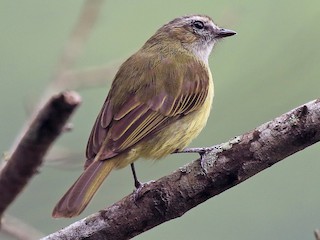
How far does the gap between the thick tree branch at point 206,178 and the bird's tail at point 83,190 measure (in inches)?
5.4

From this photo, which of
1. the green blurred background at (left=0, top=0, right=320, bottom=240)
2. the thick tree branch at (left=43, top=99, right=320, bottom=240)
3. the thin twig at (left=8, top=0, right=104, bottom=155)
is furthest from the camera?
the green blurred background at (left=0, top=0, right=320, bottom=240)

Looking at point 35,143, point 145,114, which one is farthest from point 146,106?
point 35,143

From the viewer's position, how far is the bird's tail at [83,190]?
3537mm

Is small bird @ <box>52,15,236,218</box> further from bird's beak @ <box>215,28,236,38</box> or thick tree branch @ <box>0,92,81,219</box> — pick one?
thick tree branch @ <box>0,92,81,219</box>

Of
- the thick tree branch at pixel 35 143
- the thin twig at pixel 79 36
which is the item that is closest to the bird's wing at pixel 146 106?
the thin twig at pixel 79 36

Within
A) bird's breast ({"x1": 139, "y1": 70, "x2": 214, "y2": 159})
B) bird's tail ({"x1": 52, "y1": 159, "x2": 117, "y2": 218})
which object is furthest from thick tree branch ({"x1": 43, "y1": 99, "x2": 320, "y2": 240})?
bird's breast ({"x1": 139, "y1": 70, "x2": 214, "y2": 159})

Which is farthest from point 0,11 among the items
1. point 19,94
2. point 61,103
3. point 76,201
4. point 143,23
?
point 61,103

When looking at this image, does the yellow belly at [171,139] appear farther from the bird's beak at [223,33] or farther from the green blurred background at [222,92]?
the bird's beak at [223,33]

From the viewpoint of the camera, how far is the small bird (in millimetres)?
3859

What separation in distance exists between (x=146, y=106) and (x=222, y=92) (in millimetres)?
775

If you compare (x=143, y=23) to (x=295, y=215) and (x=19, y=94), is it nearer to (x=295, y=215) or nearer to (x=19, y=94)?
(x=19, y=94)

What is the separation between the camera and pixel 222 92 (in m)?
4.89

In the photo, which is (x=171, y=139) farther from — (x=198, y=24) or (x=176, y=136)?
(x=198, y=24)

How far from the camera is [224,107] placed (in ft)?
14.1
